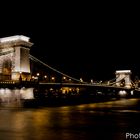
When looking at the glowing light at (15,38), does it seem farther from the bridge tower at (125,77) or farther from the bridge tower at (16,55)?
the bridge tower at (125,77)

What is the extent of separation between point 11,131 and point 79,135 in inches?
111

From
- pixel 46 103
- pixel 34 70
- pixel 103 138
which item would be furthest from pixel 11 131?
pixel 34 70

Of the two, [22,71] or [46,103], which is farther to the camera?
[22,71]

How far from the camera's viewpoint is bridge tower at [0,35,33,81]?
48.3 m

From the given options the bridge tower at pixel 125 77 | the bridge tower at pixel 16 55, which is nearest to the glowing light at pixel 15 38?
the bridge tower at pixel 16 55

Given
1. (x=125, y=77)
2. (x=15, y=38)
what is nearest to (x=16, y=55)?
(x=15, y=38)

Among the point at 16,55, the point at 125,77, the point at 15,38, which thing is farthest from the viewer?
the point at 125,77

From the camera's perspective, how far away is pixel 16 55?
4925 centimetres

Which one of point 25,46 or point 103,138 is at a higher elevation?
point 25,46

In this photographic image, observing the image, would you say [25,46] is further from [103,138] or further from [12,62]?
[103,138]

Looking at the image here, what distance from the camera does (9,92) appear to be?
1641 inches

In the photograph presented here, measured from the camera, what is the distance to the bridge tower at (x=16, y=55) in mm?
48309

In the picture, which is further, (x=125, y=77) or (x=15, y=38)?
(x=125, y=77)

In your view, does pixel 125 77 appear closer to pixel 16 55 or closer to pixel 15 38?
pixel 16 55
